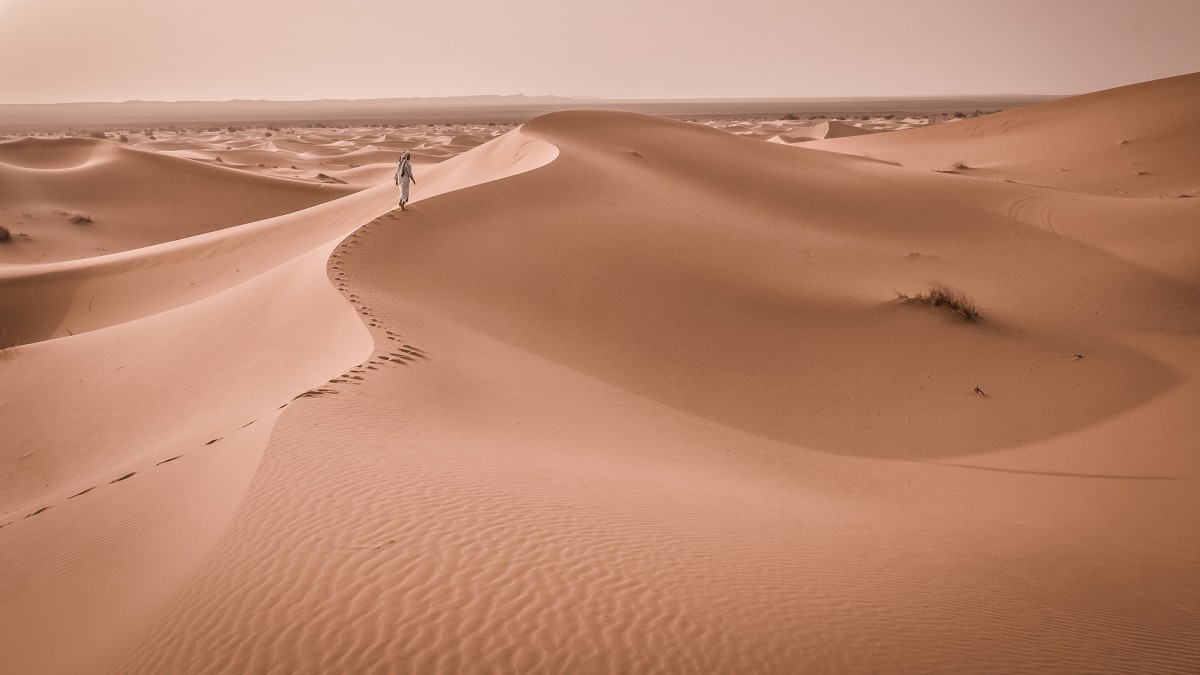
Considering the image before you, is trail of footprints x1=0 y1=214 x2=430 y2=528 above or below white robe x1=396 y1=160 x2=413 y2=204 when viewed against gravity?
below

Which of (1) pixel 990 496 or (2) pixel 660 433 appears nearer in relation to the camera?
(1) pixel 990 496

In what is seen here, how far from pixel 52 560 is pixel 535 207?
10244 mm

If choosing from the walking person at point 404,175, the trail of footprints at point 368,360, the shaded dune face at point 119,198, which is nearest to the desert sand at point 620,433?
the trail of footprints at point 368,360

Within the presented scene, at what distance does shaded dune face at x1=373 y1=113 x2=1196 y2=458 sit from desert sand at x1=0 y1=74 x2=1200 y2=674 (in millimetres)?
73

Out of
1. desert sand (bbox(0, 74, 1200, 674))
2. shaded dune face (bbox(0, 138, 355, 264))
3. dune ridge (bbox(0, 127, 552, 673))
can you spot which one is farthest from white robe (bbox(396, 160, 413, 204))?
shaded dune face (bbox(0, 138, 355, 264))

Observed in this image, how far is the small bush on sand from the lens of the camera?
35.8ft

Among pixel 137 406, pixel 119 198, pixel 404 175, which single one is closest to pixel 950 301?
pixel 404 175

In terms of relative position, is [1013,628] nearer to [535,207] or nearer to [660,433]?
[660,433]

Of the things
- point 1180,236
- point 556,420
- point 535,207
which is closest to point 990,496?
point 556,420

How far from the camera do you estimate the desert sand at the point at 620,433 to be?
140 inches

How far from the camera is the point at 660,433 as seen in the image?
7531mm

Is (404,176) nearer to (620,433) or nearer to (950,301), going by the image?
(620,433)

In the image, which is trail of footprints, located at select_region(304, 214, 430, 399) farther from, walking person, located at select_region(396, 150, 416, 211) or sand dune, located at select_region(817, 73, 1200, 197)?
sand dune, located at select_region(817, 73, 1200, 197)

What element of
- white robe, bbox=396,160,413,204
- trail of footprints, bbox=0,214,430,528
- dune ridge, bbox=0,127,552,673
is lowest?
dune ridge, bbox=0,127,552,673
